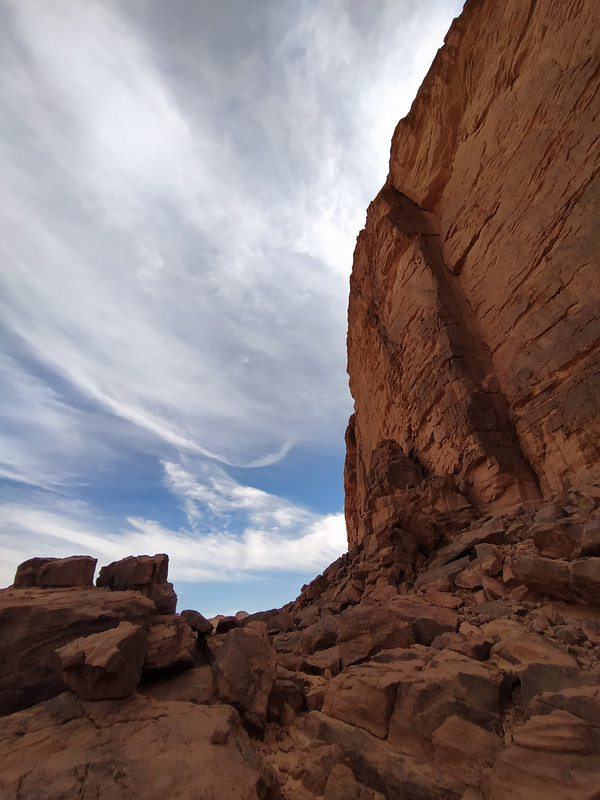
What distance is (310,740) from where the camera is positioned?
565 centimetres

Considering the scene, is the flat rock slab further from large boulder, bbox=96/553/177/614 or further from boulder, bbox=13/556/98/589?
boulder, bbox=13/556/98/589

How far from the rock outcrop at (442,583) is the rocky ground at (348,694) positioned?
0.12ft

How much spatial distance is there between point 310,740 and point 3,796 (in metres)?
3.80

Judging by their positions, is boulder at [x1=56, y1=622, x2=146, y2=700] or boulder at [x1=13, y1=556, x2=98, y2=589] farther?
boulder at [x1=13, y1=556, x2=98, y2=589]

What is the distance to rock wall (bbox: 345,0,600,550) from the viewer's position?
10773 millimetres

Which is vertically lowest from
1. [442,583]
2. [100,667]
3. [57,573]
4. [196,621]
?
[100,667]

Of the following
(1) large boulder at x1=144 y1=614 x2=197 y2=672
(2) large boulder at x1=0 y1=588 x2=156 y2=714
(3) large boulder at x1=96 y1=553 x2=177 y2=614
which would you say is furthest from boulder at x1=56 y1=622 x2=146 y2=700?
(3) large boulder at x1=96 y1=553 x2=177 y2=614

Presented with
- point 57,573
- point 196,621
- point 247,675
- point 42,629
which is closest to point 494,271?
point 247,675

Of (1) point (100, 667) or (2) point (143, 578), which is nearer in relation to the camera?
(1) point (100, 667)

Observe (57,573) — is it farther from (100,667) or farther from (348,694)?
(348,694)

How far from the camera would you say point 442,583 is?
898cm

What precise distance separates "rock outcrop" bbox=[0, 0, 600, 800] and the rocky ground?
0.04m

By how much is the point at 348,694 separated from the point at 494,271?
1448cm

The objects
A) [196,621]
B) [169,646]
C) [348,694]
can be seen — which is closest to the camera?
[348,694]
